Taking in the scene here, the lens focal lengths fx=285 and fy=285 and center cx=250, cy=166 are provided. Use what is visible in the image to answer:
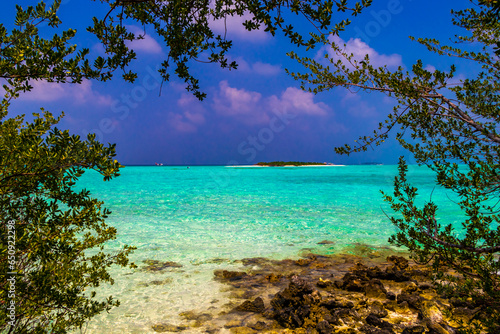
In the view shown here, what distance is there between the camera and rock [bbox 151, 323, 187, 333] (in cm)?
596

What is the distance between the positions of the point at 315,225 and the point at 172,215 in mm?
9890

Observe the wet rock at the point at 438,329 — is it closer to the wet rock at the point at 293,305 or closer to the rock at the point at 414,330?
the rock at the point at 414,330

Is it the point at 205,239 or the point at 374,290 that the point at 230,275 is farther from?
the point at 205,239

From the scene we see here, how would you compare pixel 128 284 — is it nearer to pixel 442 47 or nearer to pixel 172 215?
pixel 442 47

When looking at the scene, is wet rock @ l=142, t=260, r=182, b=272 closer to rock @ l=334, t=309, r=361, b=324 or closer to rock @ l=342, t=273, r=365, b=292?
rock @ l=342, t=273, r=365, b=292

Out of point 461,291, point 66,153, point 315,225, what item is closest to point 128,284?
point 66,153

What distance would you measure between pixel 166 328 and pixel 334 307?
143 inches

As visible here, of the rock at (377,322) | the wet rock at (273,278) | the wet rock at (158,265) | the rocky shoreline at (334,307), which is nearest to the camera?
the rock at (377,322)

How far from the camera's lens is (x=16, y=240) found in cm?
272

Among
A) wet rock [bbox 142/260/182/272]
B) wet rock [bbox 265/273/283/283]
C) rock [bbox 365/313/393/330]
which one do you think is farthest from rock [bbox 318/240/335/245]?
rock [bbox 365/313/393/330]

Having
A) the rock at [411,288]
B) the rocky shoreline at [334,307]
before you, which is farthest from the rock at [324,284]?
the rock at [411,288]

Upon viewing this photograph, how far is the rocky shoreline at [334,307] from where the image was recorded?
564 cm

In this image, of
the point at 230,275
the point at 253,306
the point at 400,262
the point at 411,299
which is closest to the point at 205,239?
the point at 230,275

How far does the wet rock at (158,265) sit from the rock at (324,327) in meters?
5.95
